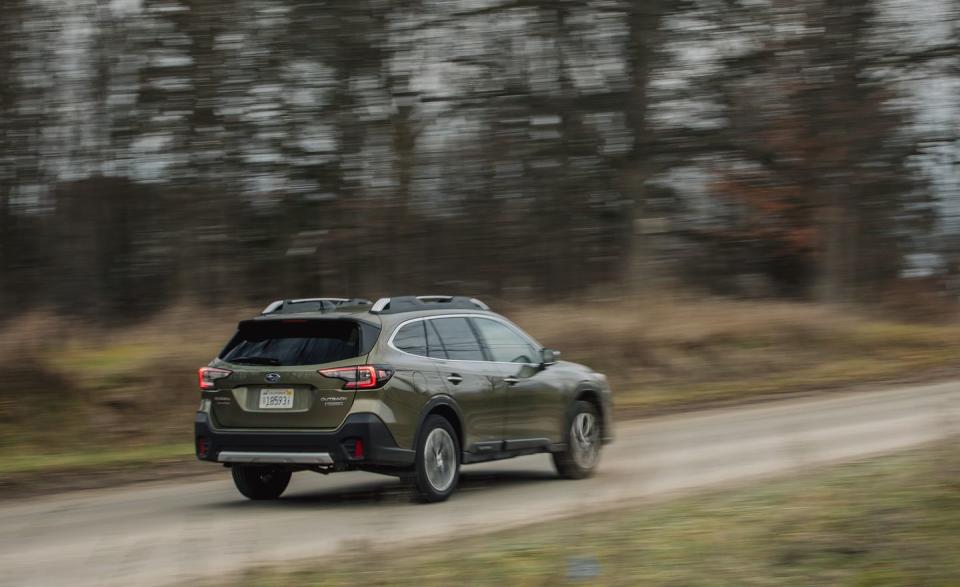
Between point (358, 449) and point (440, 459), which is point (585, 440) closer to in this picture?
point (440, 459)

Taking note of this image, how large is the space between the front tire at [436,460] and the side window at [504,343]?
46.6 inches

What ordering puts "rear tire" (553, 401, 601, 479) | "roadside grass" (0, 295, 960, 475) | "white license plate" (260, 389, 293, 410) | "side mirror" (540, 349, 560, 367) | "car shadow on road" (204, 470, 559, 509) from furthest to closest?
"roadside grass" (0, 295, 960, 475)
"rear tire" (553, 401, 601, 479)
"side mirror" (540, 349, 560, 367)
"car shadow on road" (204, 470, 559, 509)
"white license plate" (260, 389, 293, 410)

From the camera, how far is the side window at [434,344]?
11181 mm

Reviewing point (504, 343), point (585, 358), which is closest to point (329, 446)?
point (504, 343)

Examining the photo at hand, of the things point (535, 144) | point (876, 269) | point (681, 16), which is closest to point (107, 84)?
point (535, 144)

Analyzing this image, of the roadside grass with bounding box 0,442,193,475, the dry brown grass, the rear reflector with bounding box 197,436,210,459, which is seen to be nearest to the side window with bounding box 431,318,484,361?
the rear reflector with bounding box 197,436,210,459

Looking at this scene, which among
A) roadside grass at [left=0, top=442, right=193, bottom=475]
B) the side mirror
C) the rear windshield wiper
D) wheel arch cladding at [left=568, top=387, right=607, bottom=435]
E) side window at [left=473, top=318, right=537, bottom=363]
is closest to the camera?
the rear windshield wiper

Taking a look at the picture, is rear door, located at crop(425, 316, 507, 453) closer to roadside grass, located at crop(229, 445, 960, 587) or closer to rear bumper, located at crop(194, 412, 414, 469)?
rear bumper, located at crop(194, 412, 414, 469)

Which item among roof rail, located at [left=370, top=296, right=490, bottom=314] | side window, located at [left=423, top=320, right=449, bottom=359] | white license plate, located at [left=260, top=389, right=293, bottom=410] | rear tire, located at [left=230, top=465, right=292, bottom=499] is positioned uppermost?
roof rail, located at [left=370, top=296, right=490, bottom=314]

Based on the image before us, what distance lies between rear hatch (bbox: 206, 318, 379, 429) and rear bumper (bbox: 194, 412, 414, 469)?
3.3 inches

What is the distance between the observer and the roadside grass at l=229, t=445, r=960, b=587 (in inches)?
264

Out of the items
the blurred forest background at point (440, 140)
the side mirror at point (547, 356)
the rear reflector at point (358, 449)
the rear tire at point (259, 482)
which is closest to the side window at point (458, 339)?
the side mirror at point (547, 356)

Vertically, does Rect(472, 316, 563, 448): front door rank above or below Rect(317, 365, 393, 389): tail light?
below

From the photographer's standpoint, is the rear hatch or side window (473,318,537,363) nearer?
the rear hatch
